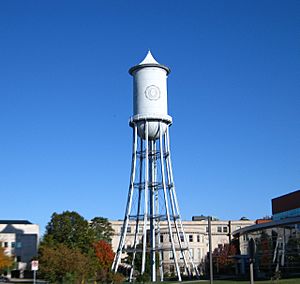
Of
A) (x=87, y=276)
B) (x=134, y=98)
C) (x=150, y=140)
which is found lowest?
(x=87, y=276)

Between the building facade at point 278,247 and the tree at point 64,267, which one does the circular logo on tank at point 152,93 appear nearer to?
the building facade at point 278,247

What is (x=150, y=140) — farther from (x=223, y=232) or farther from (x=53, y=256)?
(x=223, y=232)

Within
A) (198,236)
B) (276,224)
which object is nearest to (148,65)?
(276,224)

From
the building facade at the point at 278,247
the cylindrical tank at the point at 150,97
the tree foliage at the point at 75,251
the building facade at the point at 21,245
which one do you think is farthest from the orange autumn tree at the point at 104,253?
the building facade at the point at 278,247

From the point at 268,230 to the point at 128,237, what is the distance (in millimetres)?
44999

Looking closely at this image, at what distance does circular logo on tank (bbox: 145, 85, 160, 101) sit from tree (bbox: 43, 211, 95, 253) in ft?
63.6

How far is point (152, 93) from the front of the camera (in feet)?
201

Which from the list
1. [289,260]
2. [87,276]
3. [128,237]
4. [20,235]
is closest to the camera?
[87,276]

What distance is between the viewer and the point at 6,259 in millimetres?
56719

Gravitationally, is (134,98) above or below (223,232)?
above

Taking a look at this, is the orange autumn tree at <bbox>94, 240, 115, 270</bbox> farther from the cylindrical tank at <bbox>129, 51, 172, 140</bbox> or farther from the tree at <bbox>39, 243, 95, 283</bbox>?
the tree at <bbox>39, 243, 95, 283</bbox>

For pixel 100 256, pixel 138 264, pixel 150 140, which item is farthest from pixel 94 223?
pixel 150 140

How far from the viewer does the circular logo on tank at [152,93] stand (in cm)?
6122

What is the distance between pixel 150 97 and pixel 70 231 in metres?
20.5
